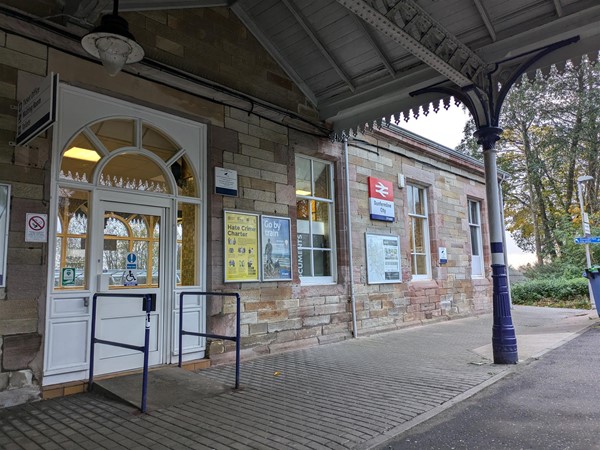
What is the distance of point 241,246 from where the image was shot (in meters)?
6.84

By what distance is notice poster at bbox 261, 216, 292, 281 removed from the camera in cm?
719

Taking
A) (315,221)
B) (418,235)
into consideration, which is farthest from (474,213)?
(315,221)

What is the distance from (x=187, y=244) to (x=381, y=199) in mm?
4936

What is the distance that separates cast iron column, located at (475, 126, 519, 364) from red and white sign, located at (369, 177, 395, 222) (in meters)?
3.07

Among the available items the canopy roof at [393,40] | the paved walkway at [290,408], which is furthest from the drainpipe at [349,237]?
the paved walkway at [290,408]

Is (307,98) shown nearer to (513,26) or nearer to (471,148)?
(513,26)

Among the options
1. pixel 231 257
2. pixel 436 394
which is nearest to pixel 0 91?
pixel 231 257

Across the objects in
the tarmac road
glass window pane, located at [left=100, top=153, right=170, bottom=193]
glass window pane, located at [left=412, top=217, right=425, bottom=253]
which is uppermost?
glass window pane, located at [left=100, top=153, right=170, bottom=193]

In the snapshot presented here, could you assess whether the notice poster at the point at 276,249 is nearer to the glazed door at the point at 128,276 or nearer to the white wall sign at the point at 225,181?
the white wall sign at the point at 225,181

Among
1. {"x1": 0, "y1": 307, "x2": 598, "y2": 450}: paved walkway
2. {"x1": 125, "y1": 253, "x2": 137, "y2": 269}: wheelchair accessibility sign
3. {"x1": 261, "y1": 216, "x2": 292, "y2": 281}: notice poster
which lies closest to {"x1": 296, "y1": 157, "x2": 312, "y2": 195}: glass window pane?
{"x1": 261, "y1": 216, "x2": 292, "y2": 281}: notice poster

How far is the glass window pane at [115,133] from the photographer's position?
5.66 metres

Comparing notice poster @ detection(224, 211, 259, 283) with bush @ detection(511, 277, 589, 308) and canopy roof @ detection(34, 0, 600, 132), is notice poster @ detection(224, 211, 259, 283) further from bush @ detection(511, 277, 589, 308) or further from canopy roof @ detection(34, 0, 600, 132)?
bush @ detection(511, 277, 589, 308)

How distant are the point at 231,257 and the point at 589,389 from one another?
4.69 m

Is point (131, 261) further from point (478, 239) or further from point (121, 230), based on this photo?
point (478, 239)
